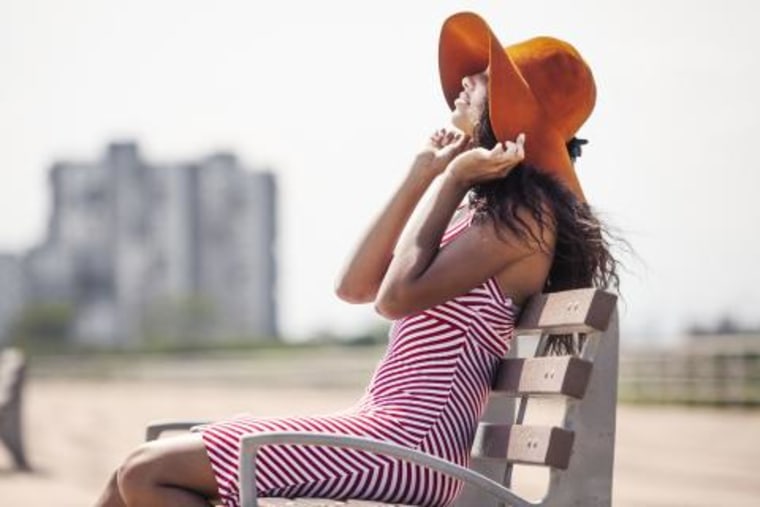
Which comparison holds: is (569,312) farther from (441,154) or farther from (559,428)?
(441,154)

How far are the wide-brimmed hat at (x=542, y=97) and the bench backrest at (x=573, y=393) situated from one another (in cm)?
30

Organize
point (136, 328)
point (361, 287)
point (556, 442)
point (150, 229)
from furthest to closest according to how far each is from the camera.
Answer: point (150, 229) < point (136, 328) < point (361, 287) < point (556, 442)

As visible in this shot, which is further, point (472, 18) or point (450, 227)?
point (472, 18)

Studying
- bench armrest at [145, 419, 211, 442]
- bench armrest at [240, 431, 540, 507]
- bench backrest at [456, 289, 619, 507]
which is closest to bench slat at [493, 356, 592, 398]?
bench backrest at [456, 289, 619, 507]

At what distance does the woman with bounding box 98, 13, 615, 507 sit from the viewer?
3.36 metres

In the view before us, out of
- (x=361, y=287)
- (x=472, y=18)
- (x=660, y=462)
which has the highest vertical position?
(x=472, y=18)

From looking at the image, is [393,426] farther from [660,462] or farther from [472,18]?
[660,462]

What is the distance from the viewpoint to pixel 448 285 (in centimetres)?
350

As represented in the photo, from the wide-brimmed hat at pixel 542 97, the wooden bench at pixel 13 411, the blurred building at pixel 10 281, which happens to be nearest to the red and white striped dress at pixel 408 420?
the wide-brimmed hat at pixel 542 97

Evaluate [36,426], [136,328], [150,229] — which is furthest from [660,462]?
[150,229]

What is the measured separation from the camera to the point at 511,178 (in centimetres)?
362

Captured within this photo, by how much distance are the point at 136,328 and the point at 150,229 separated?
1789 centimetres

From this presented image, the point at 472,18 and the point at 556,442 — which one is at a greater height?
the point at 472,18

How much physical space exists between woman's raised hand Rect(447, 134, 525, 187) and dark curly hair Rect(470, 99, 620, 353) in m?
0.04
